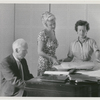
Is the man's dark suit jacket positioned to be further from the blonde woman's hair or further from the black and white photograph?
the blonde woman's hair

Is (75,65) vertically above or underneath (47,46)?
underneath

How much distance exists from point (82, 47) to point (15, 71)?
0.72 metres

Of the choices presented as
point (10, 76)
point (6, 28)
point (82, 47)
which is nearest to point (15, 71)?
point (10, 76)

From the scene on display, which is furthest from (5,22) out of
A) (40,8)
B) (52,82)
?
(52,82)

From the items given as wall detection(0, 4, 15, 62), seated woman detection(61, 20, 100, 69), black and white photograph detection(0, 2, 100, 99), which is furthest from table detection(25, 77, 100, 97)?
wall detection(0, 4, 15, 62)

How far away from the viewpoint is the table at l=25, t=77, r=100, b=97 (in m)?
1.25

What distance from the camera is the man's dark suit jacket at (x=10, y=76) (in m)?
1.62

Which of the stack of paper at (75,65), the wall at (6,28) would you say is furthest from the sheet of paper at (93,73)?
the wall at (6,28)

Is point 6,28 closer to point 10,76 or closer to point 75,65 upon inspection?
point 10,76

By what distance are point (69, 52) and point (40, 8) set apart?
1.85 feet

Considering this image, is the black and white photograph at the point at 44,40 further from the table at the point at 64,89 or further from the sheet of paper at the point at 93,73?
the table at the point at 64,89

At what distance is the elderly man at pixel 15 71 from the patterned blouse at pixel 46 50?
145 mm

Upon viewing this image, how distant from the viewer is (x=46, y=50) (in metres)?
1.66

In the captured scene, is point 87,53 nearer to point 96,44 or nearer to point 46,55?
point 96,44
